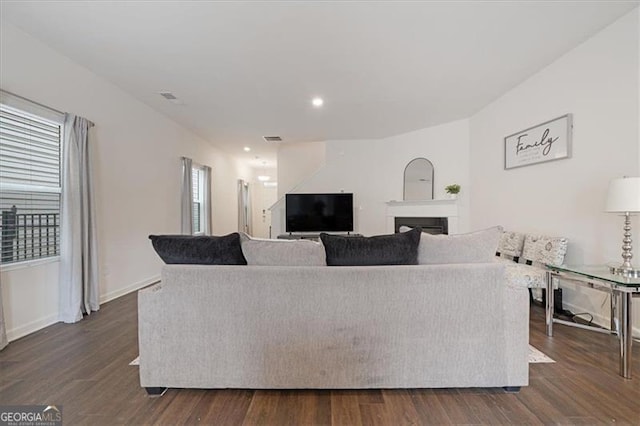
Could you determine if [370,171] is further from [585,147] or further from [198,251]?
[198,251]

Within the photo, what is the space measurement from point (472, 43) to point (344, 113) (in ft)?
7.61

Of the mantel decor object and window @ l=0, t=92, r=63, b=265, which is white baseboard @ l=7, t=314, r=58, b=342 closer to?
window @ l=0, t=92, r=63, b=265

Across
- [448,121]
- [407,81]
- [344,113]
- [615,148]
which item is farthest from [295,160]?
[615,148]

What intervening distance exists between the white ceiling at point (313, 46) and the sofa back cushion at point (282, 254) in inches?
73.7

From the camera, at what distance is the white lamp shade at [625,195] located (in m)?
2.23

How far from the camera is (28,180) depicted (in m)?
2.91

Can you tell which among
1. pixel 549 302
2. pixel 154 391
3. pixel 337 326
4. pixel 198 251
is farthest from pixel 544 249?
pixel 154 391

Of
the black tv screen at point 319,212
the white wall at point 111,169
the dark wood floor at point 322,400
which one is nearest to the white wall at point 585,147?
the dark wood floor at point 322,400

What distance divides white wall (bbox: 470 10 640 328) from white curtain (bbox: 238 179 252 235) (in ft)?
23.9

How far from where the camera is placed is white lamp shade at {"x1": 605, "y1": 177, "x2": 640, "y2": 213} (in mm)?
2234

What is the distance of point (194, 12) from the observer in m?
2.50

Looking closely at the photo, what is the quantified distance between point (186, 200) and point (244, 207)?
4.26m

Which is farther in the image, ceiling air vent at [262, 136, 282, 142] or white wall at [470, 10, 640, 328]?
ceiling air vent at [262, 136, 282, 142]

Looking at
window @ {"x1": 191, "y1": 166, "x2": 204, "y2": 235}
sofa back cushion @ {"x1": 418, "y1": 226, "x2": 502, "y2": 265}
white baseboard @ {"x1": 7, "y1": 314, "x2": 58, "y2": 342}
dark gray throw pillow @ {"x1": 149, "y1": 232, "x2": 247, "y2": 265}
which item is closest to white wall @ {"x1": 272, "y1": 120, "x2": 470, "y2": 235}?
window @ {"x1": 191, "y1": 166, "x2": 204, "y2": 235}
